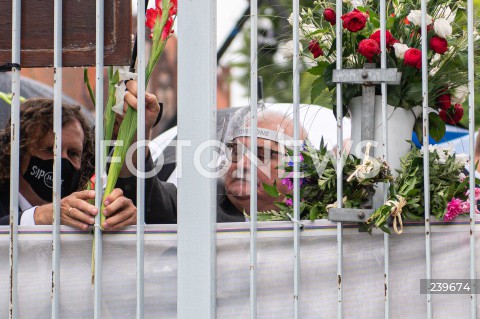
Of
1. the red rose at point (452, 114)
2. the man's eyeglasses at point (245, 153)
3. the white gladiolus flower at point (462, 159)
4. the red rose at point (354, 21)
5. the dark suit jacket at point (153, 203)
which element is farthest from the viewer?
the man's eyeglasses at point (245, 153)

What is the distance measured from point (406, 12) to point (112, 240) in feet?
3.72

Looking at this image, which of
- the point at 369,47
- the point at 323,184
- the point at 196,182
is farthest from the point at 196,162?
the point at 369,47

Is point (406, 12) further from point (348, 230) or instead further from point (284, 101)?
point (348, 230)

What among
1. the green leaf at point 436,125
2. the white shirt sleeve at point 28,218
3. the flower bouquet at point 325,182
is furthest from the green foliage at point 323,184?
the white shirt sleeve at point 28,218

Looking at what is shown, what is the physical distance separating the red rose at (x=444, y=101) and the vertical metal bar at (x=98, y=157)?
1034 millimetres

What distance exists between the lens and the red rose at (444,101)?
2555mm

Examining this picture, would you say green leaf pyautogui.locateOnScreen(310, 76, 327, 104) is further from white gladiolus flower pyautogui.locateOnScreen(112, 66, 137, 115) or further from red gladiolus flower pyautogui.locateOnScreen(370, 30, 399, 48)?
white gladiolus flower pyautogui.locateOnScreen(112, 66, 137, 115)

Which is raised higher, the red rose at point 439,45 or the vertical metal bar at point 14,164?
the red rose at point 439,45

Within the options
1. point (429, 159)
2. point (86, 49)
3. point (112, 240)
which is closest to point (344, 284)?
point (429, 159)

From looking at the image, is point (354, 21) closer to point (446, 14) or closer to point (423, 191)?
point (446, 14)

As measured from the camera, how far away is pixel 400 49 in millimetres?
2438

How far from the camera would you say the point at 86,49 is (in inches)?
98.7

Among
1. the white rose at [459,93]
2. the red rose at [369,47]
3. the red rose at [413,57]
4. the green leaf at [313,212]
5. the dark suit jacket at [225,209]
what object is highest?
the red rose at [369,47]

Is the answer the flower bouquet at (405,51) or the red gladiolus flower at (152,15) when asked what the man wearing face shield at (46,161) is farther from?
the flower bouquet at (405,51)
